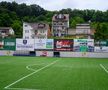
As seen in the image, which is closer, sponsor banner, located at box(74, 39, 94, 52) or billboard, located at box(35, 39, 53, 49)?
sponsor banner, located at box(74, 39, 94, 52)

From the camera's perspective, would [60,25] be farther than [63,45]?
Yes

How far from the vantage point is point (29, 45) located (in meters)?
60.3

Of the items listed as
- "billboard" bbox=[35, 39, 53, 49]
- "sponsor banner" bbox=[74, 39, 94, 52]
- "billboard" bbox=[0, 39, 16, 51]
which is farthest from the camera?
"billboard" bbox=[0, 39, 16, 51]

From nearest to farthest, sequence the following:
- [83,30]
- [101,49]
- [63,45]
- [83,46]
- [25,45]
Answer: [101,49] < [83,46] < [63,45] < [25,45] < [83,30]

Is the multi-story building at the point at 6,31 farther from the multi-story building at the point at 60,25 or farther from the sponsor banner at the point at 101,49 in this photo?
the sponsor banner at the point at 101,49

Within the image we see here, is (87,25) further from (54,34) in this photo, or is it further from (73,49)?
(73,49)

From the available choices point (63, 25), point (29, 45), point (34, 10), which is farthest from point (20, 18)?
point (29, 45)

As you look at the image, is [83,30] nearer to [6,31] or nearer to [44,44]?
[6,31]

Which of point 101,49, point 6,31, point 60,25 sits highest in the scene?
point 60,25

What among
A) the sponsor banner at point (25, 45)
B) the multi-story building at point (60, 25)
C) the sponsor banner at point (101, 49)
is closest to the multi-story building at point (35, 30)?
the multi-story building at point (60, 25)

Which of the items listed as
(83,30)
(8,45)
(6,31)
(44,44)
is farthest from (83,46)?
(6,31)

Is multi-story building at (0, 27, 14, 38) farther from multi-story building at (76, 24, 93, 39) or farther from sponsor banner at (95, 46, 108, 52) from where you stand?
sponsor banner at (95, 46, 108, 52)

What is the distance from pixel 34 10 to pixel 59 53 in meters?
142

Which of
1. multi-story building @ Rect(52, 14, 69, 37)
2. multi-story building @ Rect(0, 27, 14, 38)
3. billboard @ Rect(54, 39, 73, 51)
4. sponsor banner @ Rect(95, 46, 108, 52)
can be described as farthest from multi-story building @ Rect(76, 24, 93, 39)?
sponsor banner @ Rect(95, 46, 108, 52)
